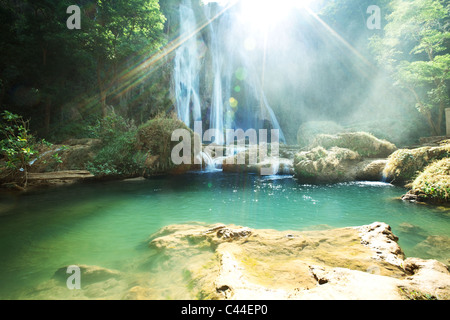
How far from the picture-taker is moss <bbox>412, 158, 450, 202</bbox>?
18.2 ft

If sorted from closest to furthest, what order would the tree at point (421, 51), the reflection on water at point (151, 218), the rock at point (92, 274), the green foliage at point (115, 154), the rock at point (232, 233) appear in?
the rock at point (92, 274)
the reflection on water at point (151, 218)
the rock at point (232, 233)
the green foliage at point (115, 154)
the tree at point (421, 51)

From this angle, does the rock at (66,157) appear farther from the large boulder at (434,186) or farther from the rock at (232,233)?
the large boulder at (434,186)

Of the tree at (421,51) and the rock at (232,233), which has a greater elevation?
the tree at (421,51)

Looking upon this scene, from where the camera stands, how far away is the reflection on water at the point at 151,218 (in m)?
2.83

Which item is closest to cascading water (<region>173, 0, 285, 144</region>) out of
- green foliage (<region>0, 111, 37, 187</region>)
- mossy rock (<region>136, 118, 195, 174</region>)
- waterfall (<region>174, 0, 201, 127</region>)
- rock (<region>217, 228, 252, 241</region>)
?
waterfall (<region>174, 0, 201, 127</region>)

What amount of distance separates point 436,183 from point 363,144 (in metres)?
5.84

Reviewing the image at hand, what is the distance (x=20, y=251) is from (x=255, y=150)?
11110mm

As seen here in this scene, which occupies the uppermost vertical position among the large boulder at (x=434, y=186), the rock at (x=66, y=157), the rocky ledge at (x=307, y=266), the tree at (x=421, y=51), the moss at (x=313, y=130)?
the tree at (x=421, y=51)

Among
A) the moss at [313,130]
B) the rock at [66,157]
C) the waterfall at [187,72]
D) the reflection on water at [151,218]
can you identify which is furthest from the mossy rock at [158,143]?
the moss at [313,130]

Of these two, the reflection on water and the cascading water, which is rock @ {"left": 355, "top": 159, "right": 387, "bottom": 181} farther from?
the cascading water

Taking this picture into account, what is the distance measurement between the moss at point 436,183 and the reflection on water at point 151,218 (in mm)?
535

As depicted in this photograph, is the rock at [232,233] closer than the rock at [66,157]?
Yes

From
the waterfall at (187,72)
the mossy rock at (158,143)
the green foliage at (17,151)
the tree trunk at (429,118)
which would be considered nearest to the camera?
the green foliage at (17,151)

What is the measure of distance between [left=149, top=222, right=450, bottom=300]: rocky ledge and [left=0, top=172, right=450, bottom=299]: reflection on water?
0.42m
